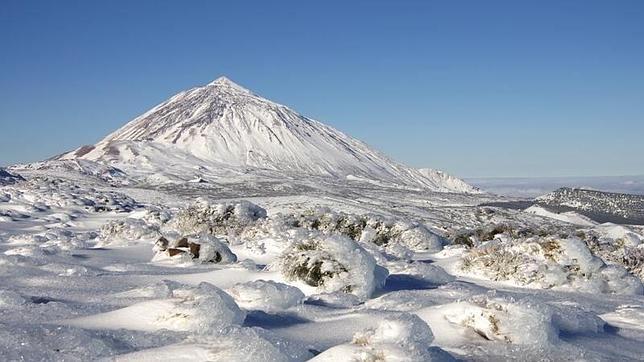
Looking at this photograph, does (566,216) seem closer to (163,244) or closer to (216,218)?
(216,218)

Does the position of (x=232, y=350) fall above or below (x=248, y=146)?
below

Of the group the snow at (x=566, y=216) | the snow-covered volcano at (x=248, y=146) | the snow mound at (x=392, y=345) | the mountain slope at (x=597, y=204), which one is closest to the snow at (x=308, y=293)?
the snow mound at (x=392, y=345)

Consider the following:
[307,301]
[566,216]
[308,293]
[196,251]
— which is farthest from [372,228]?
[566,216]

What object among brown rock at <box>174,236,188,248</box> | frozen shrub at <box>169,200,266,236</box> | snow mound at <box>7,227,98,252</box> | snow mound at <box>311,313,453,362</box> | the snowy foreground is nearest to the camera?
snow mound at <box>311,313,453,362</box>

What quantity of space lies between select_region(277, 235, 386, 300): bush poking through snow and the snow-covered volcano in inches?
4339

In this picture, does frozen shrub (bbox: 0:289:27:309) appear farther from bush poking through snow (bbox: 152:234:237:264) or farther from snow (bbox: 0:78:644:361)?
bush poking through snow (bbox: 152:234:237:264)

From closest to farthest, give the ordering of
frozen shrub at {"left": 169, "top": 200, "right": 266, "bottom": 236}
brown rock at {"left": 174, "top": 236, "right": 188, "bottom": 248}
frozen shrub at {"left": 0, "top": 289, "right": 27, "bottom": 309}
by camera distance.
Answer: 1. frozen shrub at {"left": 0, "top": 289, "right": 27, "bottom": 309}
2. brown rock at {"left": 174, "top": 236, "right": 188, "bottom": 248}
3. frozen shrub at {"left": 169, "top": 200, "right": 266, "bottom": 236}

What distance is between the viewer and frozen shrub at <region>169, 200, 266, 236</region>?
55.4 ft

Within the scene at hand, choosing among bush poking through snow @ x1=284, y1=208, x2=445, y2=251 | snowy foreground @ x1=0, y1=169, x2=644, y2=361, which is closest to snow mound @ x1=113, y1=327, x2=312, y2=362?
snowy foreground @ x1=0, y1=169, x2=644, y2=361

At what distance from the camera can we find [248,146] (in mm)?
162250

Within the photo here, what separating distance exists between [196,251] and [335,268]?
3838 mm

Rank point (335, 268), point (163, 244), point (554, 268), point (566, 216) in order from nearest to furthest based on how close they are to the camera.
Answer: point (335, 268), point (554, 268), point (163, 244), point (566, 216)

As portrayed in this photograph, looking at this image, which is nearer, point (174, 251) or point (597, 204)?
point (174, 251)

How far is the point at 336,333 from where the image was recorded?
18.0 feet
